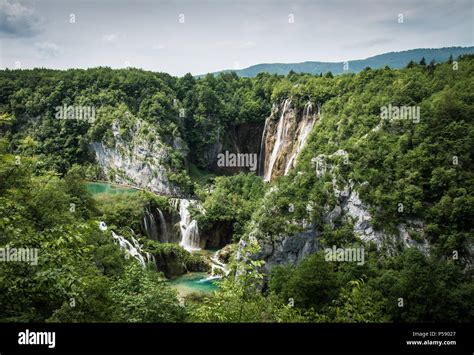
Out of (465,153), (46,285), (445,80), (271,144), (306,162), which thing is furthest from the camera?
(271,144)

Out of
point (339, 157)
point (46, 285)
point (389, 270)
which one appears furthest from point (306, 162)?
point (46, 285)

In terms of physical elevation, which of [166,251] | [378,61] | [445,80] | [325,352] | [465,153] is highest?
[378,61]

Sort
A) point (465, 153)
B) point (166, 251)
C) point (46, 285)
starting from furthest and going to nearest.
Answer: point (166, 251)
point (465, 153)
point (46, 285)

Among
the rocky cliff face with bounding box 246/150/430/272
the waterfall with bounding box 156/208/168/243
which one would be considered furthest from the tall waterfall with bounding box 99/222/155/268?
the rocky cliff face with bounding box 246/150/430/272

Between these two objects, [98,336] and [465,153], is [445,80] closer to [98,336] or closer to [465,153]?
[465,153]

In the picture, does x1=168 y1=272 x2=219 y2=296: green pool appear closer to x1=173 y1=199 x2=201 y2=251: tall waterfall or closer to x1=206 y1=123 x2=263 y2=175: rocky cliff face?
x1=173 y1=199 x2=201 y2=251: tall waterfall

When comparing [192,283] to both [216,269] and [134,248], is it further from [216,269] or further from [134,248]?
[134,248]
